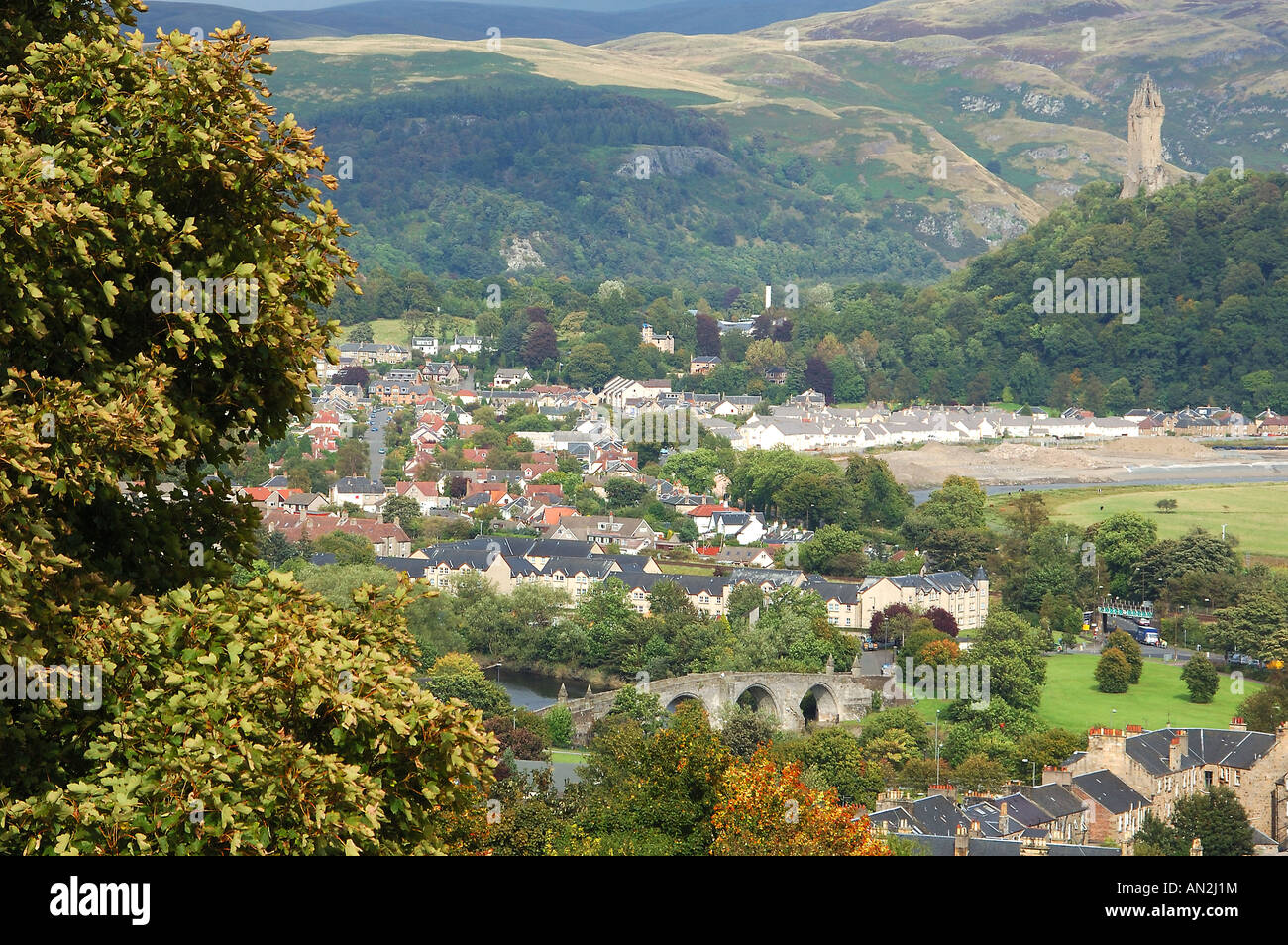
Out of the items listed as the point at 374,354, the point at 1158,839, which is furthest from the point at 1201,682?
the point at 374,354

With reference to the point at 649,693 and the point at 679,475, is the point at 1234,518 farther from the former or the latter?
the point at 649,693

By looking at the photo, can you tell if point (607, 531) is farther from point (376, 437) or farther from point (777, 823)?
point (777, 823)

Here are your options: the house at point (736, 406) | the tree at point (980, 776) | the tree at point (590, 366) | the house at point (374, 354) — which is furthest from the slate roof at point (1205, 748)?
the house at point (374, 354)

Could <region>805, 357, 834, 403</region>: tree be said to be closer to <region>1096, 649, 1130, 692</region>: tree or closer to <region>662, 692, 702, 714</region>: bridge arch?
<region>1096, 649, 1130, 692</region>: tree

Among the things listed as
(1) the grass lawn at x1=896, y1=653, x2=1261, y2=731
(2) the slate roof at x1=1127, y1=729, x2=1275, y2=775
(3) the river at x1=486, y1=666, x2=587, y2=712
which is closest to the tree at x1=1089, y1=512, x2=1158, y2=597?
(1) the grass lawn at x1=896, y1=653, x2=1261, y2=731

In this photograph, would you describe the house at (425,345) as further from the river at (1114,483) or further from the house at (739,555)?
the house at (739,555)

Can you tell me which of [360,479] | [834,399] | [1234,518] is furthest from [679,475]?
[834,399]
